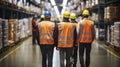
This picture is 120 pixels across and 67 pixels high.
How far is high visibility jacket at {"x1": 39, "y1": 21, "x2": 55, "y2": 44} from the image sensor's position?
8883 mm

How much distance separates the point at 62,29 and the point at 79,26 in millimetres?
1517

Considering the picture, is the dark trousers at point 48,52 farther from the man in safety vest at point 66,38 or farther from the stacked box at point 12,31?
the stacked box at point 12,31

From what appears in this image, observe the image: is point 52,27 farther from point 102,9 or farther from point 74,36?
point 102,9

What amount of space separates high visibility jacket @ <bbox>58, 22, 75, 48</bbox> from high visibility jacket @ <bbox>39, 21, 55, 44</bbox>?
0.21 meters

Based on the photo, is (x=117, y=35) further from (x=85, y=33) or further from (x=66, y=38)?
(x=66, y=38)

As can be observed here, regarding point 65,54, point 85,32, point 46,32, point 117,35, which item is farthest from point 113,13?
point 46,32

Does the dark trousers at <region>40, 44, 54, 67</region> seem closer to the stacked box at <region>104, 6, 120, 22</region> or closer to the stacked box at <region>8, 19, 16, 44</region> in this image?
the stacked box at <region>8, 19, 16, 44</region>

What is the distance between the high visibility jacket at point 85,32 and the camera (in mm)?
10359

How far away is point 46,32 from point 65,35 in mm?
498

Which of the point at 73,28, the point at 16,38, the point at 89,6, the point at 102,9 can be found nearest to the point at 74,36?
the point at 73,28

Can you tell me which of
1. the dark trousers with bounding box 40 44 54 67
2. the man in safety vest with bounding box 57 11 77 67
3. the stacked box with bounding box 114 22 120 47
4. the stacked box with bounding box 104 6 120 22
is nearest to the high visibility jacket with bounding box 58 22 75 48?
the man in safety vest with bounding box 57 11 77 67

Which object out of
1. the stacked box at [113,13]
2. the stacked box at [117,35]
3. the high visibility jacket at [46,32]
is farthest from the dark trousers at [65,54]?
the stacked box at [113,13]

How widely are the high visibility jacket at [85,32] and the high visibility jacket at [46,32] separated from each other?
1.68m

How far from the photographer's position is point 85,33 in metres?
10.4
